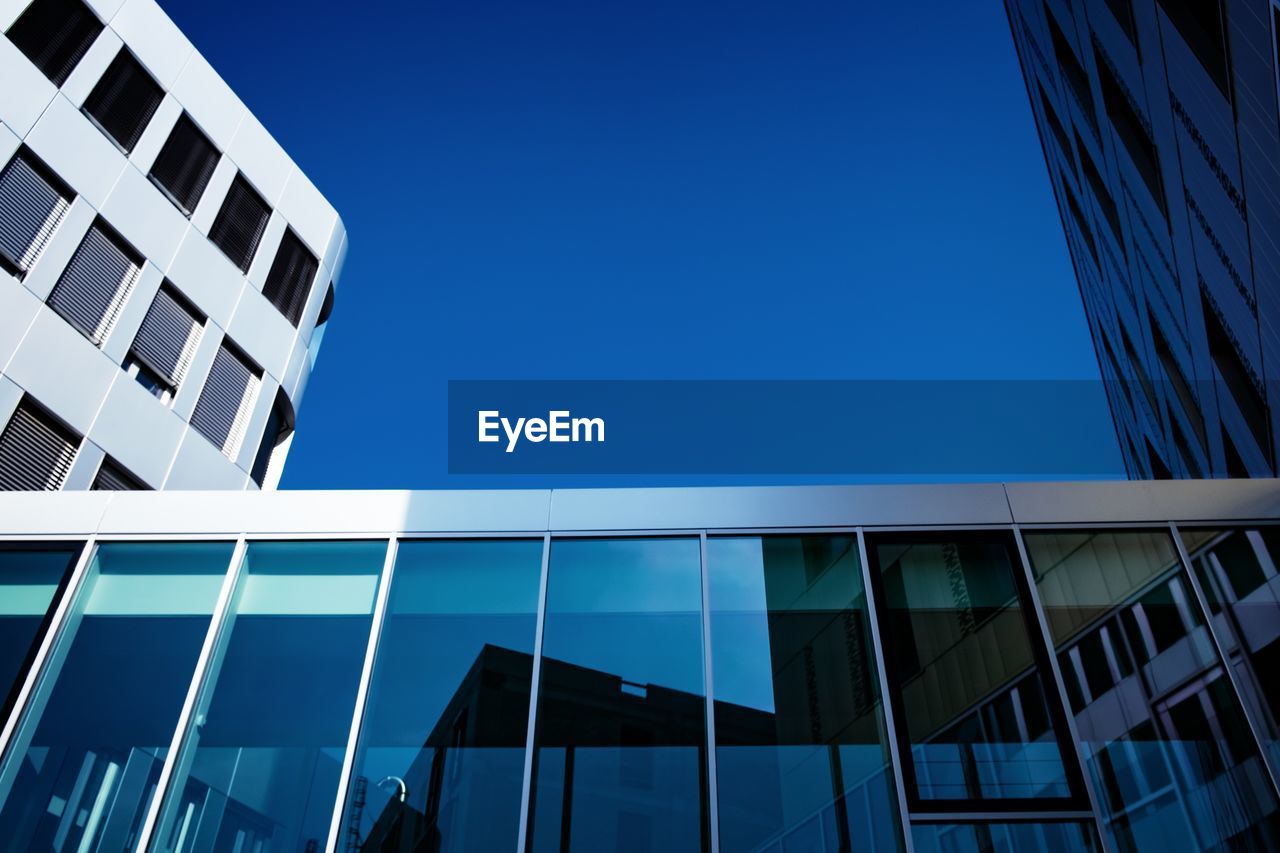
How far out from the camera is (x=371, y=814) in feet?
21.3

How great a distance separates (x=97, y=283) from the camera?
13.6 metres

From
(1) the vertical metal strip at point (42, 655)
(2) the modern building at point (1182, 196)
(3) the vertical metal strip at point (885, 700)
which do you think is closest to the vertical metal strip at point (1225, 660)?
(2) the modern building at point (1182, 196)

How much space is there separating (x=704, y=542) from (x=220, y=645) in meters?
4.12

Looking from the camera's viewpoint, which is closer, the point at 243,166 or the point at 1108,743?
the point at 1108,743

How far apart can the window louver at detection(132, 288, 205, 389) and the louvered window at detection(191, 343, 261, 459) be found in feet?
1.83

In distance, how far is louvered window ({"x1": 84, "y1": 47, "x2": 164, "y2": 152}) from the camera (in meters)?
14.4

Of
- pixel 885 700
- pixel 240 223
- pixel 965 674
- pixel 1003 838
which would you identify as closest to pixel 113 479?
pixel 240 223

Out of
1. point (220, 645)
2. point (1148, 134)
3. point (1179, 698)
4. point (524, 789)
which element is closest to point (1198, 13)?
point (1148, 134)

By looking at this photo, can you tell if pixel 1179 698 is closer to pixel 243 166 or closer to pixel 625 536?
pixel 625 536

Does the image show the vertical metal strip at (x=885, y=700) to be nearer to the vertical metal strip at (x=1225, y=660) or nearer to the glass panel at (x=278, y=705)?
the vertical metal strip at (x=1225, y=660)

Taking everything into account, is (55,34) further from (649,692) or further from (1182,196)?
(1182,196)

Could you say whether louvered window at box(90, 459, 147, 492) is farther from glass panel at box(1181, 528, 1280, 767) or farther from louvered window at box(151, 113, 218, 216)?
glass panel at box(1181, 528, 1280, 767)

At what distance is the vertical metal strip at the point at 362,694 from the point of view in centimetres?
646

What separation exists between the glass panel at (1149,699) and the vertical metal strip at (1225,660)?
0.12 feet
